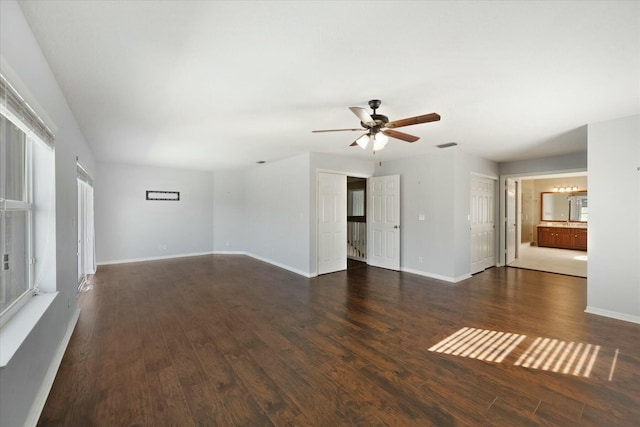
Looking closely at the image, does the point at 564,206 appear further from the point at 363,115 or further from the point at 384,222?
the point at 363,115

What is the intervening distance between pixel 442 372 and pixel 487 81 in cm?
248

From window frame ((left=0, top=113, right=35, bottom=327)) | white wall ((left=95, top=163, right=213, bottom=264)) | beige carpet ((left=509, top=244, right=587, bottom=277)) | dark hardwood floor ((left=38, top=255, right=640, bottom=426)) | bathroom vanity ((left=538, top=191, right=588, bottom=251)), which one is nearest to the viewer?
dark hardwood floor ((left=38, top=255, right=640, bottom=426))

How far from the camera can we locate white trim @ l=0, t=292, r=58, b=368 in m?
1.36

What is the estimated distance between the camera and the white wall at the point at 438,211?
16.3 feet

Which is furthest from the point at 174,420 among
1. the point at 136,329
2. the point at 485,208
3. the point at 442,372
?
the point at 485,208

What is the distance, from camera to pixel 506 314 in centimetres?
346

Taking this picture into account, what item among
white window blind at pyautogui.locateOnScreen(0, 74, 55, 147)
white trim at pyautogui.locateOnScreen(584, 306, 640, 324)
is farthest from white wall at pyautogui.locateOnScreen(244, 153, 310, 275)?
white trim at pyautogui.locateOnScreen(584, 306, 640, 324)

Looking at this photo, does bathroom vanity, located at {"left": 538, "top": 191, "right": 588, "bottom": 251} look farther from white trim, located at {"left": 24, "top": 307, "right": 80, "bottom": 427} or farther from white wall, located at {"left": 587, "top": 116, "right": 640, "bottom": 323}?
white trim, located at {"left": 24, "top": 307, "right": 80, "bottom": 427}

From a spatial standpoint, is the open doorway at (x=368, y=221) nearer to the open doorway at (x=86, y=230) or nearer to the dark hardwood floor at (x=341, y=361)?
the dark hardwood floor at (x=341, y=361)

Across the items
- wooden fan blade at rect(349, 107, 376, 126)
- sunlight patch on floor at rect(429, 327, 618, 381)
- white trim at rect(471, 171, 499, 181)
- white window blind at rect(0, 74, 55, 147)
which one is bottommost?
sunlight patch on floor at rect(429, 327, 618, 381)

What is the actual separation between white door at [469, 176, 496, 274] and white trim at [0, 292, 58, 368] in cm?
605

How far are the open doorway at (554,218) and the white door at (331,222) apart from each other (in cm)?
506

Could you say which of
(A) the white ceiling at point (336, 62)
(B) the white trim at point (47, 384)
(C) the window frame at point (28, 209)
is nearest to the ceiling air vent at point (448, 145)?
(A) the white ceiling at point (336, 62)

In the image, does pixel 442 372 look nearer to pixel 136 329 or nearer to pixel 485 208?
pixel 136 329
